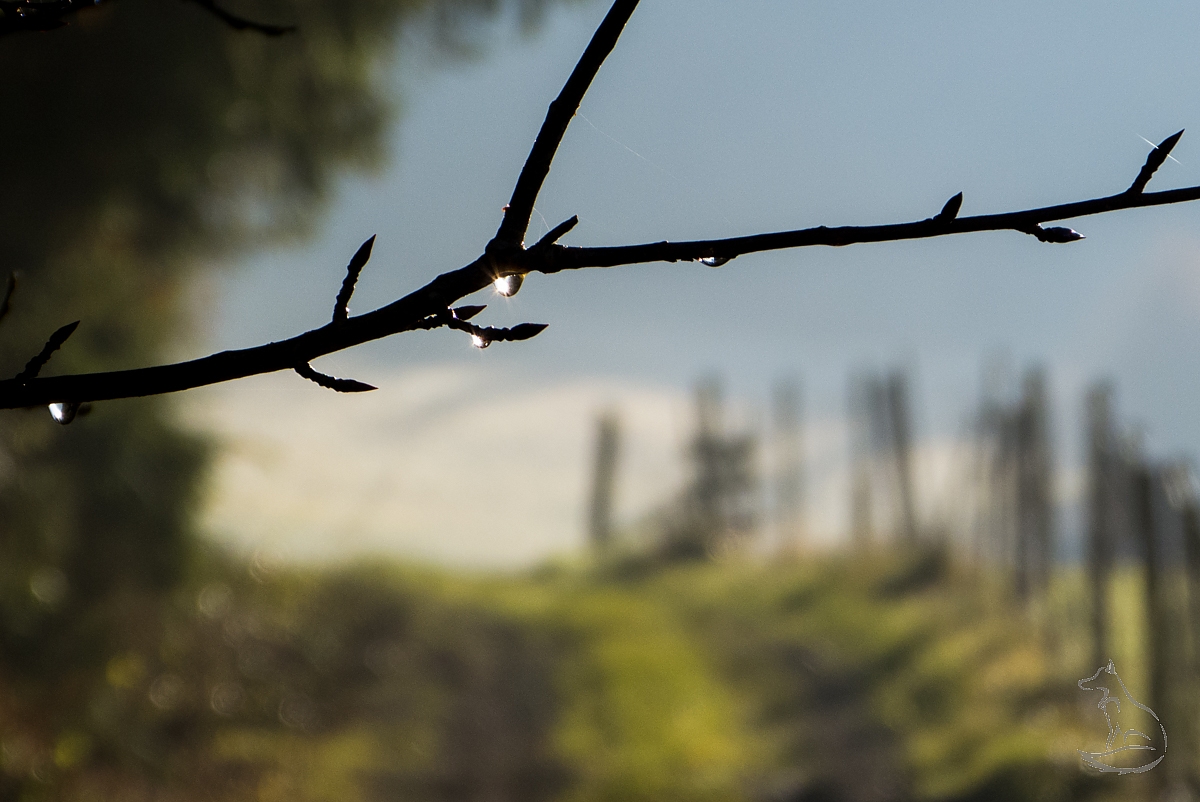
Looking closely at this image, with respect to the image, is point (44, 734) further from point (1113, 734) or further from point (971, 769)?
point (1113, 734)

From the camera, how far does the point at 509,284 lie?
1.13m

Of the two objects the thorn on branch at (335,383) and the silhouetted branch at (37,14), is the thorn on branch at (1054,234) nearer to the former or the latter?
the thorn on branch at (335,383)

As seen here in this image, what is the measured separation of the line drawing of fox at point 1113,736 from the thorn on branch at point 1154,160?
6902mm

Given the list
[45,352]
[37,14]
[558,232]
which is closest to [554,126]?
[558,232]

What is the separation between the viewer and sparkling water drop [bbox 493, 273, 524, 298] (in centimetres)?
109

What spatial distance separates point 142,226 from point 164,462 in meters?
2.58

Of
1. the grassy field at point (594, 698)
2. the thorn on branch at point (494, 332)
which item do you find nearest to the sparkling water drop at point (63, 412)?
the thorn on branch at point (494, 332)

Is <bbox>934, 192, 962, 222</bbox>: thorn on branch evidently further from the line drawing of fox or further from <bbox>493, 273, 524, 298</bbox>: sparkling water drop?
the line drawing of fox

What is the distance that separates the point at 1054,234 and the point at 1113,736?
27.9 ft

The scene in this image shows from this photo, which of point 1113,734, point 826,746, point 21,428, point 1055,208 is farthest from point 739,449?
point 1055,208

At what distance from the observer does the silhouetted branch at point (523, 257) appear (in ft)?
3.45

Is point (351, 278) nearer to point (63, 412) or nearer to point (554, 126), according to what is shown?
point (554, 126)

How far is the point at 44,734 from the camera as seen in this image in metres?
7.21

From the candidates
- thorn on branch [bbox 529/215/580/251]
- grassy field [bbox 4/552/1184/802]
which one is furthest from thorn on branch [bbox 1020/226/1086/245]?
grassy field [bbox 4/552/1184/802]
